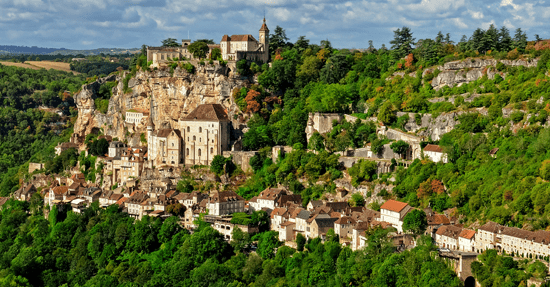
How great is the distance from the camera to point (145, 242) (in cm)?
6391

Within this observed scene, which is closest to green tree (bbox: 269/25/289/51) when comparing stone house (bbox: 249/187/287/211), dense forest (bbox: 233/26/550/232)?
dense forest (bbox: 233/26/550/232)

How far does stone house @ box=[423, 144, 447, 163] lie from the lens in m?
59.6

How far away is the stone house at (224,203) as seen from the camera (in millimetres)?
64688

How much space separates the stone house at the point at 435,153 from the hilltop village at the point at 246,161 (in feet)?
0.61

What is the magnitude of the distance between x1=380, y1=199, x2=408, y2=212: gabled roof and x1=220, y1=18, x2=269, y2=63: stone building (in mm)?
31484

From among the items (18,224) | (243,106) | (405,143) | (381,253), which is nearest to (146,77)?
(243,106)

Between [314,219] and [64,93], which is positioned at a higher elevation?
[64,93]

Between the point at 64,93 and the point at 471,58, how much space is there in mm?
79582

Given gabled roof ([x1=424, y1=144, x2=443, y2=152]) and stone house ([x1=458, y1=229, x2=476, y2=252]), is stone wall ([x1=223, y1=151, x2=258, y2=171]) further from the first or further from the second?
stone house ([x1=458, y1=229, x2=476, y2=252])

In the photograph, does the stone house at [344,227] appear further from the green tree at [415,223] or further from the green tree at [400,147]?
the green tree at [400,147]

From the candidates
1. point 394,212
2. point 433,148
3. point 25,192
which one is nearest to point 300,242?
point 394,212

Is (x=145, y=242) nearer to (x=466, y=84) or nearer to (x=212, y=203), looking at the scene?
(x=212, y=203)

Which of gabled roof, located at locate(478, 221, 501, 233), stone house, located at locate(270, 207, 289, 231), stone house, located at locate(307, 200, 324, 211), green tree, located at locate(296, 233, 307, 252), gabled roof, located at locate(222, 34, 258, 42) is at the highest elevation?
gabled roof, located at locate(222, 34, 258, 42)

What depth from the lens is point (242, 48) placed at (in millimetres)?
83500
